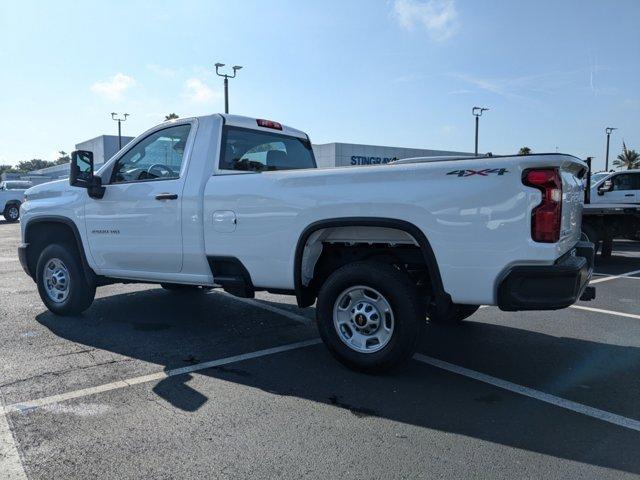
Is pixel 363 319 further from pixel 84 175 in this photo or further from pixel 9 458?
pixel 84 175

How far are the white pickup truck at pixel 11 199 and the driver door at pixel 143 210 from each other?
2282 cm

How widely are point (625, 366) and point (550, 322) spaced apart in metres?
1.53

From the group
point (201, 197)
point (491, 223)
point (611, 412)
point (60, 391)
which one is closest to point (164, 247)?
point (201, 197)

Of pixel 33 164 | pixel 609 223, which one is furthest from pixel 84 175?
pixel 33 164

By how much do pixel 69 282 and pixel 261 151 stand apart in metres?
2.75

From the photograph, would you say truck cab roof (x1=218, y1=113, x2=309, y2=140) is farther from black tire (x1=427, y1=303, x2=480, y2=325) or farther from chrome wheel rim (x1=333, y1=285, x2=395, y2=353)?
black tire (x1=427, y1=303, x2=480, y2=325)

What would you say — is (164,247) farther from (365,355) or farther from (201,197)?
(365,355)

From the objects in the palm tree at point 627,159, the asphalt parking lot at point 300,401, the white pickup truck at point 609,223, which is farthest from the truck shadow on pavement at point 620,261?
the palm tree at point 627,159

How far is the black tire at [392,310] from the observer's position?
405 centimetres

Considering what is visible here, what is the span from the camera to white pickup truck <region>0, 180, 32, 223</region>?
25578 millimetres

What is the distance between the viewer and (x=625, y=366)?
4586 mm

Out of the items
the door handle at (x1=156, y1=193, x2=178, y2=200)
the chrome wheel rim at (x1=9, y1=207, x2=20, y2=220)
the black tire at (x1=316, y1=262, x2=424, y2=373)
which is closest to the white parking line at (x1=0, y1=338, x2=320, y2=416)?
the black tire at (x1=316, y1=262, x2=424, y2=373)

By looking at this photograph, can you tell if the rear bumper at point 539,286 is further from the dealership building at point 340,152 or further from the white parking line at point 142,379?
the dealership building at point 340,152

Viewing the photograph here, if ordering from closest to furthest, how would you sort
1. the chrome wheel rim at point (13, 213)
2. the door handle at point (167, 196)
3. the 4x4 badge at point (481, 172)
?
the 4x4 badge at point (481, 172) → the door handle at point (167, 196) → the chrome wheel rim at point (13, 213)
